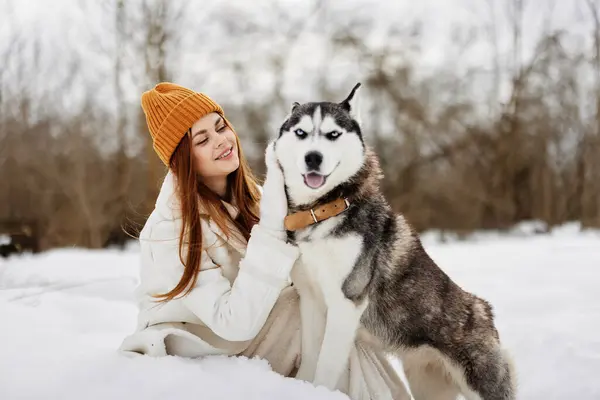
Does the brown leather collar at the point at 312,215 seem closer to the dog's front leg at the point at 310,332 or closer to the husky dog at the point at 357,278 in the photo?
the husky dog at the point at 357,278

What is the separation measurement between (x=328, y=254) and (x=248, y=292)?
39 centimetres

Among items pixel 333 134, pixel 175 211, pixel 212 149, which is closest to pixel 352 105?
pixel 333 134

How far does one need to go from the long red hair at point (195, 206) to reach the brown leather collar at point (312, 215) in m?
0.33

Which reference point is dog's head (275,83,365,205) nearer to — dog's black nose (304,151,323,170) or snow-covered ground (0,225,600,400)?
dog's black nose (304,151,323,170)

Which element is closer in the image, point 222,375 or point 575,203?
point 222,375

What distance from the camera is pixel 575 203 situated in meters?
11.4

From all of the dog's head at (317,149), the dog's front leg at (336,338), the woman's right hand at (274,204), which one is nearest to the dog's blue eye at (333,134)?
the dog's head at (317,149)

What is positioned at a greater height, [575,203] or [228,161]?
[228,161]

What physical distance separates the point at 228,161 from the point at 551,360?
231 centimetres

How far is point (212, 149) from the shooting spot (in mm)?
2465

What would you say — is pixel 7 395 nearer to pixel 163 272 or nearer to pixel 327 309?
pixel 163 272

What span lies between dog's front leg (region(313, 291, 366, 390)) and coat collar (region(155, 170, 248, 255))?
1.76 ft

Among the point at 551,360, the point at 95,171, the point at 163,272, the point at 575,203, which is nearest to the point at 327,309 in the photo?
the point at 163,272

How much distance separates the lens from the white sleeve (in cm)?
219
